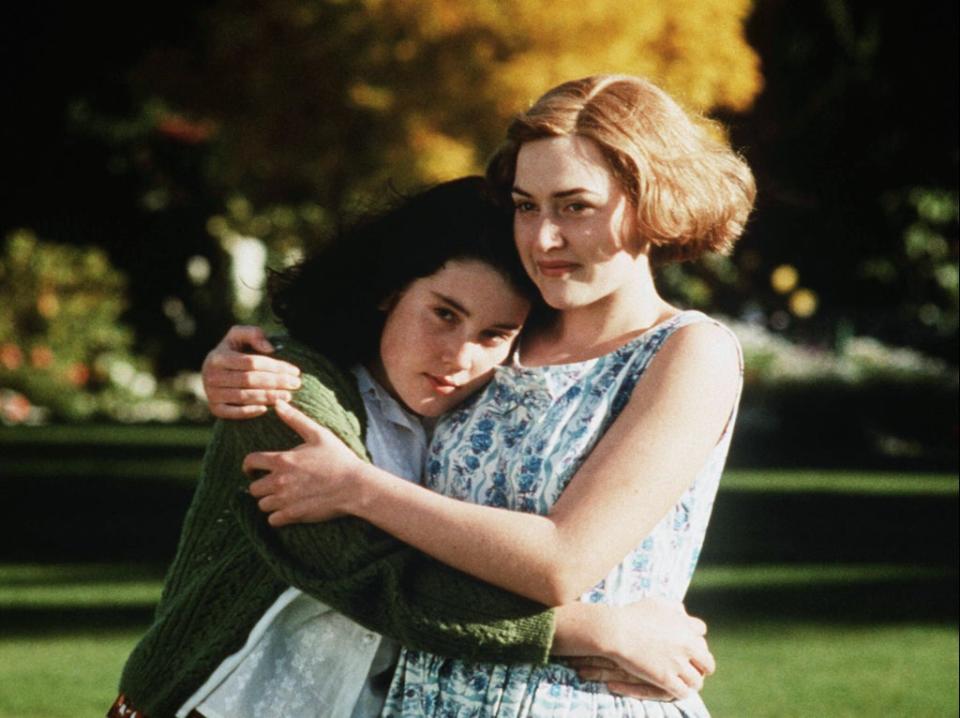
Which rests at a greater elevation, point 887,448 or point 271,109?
point 271,109

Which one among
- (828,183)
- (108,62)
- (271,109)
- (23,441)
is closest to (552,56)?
(271,109)

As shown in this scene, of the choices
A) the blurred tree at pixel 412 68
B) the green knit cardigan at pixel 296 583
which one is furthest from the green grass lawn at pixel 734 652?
the blurred tree at pixel 412 68

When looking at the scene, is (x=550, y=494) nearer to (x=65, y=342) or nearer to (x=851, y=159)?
(x=65, y=342)

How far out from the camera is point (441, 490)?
9.16 feet

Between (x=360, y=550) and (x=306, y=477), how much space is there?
0.14 metres

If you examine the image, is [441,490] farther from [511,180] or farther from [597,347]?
[511,180]

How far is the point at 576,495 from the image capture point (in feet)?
8.24

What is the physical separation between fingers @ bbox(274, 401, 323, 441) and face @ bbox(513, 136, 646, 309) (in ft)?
1.40

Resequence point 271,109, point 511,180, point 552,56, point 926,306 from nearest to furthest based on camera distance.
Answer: point 511,180 → point 552,56 → point 271,109 → point 926,306

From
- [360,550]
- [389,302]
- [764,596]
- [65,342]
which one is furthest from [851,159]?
[360,550]

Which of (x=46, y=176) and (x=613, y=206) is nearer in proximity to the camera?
(x=613, y=206)

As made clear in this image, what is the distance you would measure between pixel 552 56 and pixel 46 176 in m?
8.48

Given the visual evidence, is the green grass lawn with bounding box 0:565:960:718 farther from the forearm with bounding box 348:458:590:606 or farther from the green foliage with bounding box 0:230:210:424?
the green foliage with bounding box 0:230:210:424

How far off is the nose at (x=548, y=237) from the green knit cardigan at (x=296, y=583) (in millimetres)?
427
